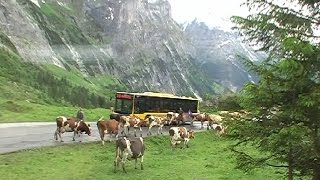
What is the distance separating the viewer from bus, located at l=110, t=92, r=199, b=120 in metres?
49.1

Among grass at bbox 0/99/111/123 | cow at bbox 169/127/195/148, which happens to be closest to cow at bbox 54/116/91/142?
cow at bbox 169/127/195/148

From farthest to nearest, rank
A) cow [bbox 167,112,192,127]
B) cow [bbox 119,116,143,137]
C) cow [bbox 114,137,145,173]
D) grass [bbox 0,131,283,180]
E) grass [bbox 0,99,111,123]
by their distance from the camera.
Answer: cow [bbox 167,112,192,127] < grass [bbox 0,99,111,123] < cow [bbox 119,116,143,137] < cow [bbox 114,137,145,173] < grass [bbox 0,131,283,180]

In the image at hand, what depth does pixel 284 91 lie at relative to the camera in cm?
1190

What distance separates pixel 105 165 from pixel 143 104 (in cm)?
2575

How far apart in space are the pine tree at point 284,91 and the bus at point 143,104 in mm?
32811

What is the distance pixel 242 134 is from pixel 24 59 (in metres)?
169

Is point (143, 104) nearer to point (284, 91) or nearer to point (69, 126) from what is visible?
point (69, 126)

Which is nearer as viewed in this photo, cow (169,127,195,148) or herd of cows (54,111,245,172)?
herd of cows (54,111,245,172)

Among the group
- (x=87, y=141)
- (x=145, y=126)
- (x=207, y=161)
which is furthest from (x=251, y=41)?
(x=145, y=126)

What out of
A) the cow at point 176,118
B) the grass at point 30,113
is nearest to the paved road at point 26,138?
the grass at point 30,113

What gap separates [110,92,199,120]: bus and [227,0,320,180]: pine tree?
108 feet

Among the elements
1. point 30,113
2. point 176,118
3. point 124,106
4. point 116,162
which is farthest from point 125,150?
point 30,113

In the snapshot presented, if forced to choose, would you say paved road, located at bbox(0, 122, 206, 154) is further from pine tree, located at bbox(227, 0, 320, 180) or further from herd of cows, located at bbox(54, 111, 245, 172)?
pine tree, located at bbox(227, 0, 320, 180)

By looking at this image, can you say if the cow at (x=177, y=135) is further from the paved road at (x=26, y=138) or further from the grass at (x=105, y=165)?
the paved road at (x=26, y=138)
